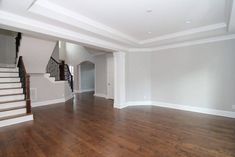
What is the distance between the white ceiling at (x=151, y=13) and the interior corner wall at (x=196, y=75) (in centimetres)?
130

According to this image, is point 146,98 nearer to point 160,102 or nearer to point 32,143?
point 160,102

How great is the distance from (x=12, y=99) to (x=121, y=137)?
379 cm

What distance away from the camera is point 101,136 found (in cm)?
304

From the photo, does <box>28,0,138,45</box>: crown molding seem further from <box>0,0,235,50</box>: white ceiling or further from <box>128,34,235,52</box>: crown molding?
<box>128,34,235,52</box>: crown molding

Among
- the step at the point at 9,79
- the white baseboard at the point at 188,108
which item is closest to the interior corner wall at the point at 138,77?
the white baseboard at the point at 188,108

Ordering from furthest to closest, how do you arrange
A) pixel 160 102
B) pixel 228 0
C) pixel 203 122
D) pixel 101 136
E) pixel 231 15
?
pixel 160 102
pixel 203 122
pixel 101 136
pixel 231 15
pixel 228 0

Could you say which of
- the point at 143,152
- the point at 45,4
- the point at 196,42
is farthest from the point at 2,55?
the point at 196,42

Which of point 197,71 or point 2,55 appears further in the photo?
point 2,55

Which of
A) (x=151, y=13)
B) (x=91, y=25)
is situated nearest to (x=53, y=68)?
(x=91, y=25)

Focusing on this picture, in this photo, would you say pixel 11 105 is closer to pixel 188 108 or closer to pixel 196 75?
pixel 188 108

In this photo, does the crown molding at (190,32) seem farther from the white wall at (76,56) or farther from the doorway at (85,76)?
the doorway at (85,76)

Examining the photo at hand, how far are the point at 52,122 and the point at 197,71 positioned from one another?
498cm

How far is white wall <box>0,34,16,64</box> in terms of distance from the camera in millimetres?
6516

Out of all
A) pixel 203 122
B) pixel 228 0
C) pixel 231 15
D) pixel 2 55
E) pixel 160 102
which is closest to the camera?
pixel 228 0
